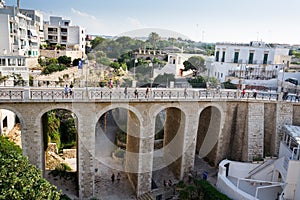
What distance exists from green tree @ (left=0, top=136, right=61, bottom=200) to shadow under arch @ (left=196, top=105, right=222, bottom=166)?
12.3 m

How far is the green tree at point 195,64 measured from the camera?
130 feet

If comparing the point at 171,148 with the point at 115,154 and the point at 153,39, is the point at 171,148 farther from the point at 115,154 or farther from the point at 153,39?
the point at 153,39

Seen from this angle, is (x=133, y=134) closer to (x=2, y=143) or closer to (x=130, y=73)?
(x=2, y=143)

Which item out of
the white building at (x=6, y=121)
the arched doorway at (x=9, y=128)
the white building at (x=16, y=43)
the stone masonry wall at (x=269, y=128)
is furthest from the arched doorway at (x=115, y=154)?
the stone masonry wall at (x=269, y=128)

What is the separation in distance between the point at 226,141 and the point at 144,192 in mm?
7164

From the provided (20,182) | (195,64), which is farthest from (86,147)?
(195,64)

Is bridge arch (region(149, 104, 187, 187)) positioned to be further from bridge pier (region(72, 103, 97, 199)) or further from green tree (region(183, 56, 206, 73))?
green tree (region(183, 56, 206, 73))

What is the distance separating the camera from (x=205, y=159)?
20.6m

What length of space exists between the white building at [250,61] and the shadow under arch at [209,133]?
10843 mm

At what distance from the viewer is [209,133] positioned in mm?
20219

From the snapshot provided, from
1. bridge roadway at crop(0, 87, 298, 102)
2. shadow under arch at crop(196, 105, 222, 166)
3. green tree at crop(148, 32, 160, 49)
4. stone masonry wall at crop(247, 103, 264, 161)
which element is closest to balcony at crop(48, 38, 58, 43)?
green tree at crop(148, 32, 160, 49)

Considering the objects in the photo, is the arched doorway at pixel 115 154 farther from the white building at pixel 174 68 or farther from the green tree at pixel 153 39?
the green tree at pixel 153 39

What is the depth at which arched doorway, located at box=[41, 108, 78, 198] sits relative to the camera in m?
17.3

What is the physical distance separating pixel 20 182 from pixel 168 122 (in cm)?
1358
